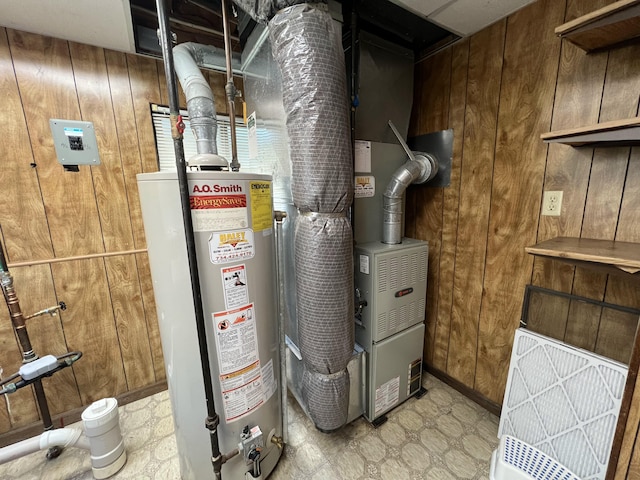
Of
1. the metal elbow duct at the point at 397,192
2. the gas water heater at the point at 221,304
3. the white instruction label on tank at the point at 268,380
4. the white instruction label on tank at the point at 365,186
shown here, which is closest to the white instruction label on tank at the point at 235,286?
the gas water heater at the point at 221,304

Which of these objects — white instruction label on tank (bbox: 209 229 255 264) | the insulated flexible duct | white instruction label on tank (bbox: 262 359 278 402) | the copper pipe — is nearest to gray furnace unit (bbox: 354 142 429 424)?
the insulated flexible duct

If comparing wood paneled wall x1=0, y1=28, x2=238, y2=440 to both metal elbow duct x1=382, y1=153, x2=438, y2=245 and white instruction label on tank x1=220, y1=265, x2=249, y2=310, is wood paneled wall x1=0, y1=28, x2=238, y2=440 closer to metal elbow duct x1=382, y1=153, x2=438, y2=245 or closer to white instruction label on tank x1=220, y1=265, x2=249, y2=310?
white instruction label on tank x1=220, y1=265, x2=249, y2=310

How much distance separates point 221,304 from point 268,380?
1.52 ft

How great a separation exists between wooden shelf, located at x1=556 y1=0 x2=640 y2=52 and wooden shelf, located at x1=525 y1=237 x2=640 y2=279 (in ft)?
2.49

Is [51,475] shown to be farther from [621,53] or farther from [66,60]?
[621,53]

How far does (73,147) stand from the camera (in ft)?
4.91

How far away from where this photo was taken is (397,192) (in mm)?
1541

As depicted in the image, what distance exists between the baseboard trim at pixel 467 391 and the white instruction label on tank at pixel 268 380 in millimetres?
1321

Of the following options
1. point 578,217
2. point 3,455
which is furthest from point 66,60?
point 578,217

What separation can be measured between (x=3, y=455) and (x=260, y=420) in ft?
3.78

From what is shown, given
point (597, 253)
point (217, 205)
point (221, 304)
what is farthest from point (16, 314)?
point (597, 253)

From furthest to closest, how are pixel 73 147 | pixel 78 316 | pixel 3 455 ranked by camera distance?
pixel 78 316 → pixel 73 147 → pixel 3 455

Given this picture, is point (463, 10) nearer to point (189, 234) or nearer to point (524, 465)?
point (189, 234)

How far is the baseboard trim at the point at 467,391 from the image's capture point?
1.64 m
